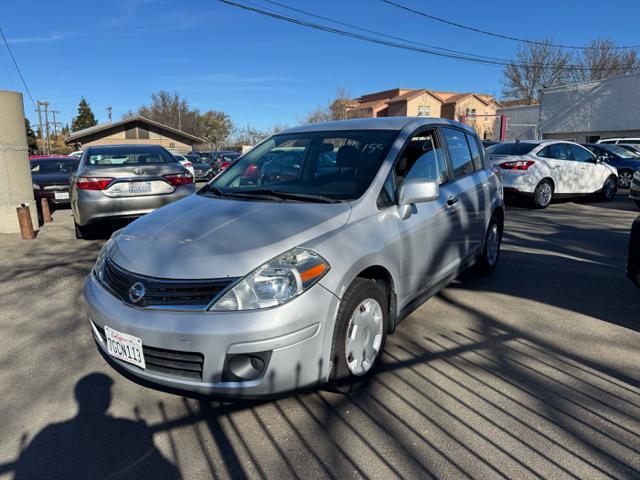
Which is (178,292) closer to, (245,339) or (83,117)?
(245,339)

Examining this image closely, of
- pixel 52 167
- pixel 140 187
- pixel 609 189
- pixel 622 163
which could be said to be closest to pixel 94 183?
pixel 140 187

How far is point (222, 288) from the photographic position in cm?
238

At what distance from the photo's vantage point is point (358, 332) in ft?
9.29

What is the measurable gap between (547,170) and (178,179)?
27.2 ft

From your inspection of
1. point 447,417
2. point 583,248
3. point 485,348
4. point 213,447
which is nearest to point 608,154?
point 583,248

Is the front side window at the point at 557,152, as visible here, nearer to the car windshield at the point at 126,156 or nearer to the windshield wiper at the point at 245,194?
the car windshield at the point at 126,156

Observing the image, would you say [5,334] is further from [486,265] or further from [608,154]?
[608,154]

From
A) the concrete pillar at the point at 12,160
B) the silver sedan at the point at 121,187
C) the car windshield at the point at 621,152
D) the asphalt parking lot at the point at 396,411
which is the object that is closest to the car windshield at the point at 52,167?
the concrete pillar at the point at 12,160

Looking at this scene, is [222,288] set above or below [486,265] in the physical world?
above

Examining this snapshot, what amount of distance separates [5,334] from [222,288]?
108 inches

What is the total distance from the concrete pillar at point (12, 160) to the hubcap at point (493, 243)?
309 inches

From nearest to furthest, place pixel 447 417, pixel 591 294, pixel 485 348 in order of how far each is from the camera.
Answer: pixel 447 417
pixel 485 348
pixel 591 294

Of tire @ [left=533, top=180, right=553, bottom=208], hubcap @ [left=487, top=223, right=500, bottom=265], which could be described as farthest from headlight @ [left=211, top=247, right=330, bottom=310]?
tire @ [left=533, top=180, right=553, bottom=208]

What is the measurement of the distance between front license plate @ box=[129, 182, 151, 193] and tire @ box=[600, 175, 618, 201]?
1124cm
